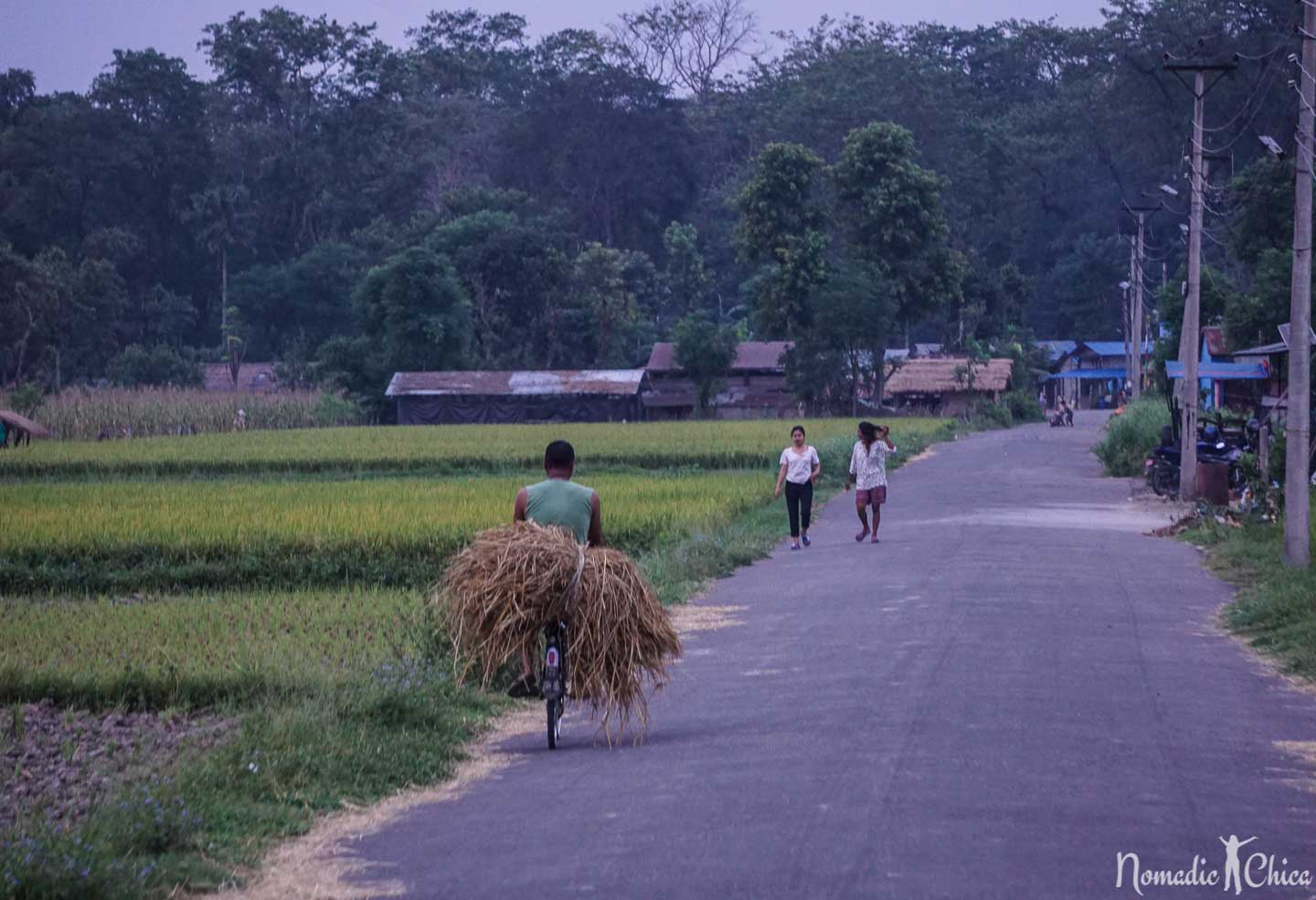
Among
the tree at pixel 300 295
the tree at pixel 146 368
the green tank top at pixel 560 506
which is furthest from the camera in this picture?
the tree at pixel 300 295

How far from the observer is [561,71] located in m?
93.2

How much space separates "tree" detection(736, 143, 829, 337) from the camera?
7188 centimetres

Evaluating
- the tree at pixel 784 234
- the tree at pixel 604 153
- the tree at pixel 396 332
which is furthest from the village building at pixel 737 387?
the tree at pixel 604 153

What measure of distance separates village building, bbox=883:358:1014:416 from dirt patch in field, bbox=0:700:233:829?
65680mm

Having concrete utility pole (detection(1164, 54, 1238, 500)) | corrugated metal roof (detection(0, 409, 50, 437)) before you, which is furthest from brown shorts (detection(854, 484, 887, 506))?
corrugated metal roof (detection(0, 409, 50, 437))

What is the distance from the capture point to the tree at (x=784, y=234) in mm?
71875

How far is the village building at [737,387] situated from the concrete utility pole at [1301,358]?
5524 cm

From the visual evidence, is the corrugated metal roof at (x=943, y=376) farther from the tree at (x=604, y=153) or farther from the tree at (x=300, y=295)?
the tree at (x=300, y=295)

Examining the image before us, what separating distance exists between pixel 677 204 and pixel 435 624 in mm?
82251

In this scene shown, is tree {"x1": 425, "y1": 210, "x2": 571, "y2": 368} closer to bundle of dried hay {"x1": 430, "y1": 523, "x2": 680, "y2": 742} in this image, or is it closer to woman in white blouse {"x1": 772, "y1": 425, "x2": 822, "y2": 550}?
woman in white blouse {"x1": 772, "y1": 425, "x2": 822, "y2": 550}

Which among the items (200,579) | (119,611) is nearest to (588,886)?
(119,611)

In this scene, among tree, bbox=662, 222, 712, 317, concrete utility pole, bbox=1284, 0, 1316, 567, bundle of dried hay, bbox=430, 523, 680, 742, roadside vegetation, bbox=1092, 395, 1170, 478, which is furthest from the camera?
tree, bbox=662, 222, 712, 317

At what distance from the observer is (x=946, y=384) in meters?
77.1

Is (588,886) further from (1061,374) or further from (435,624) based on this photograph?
(1061,374)
